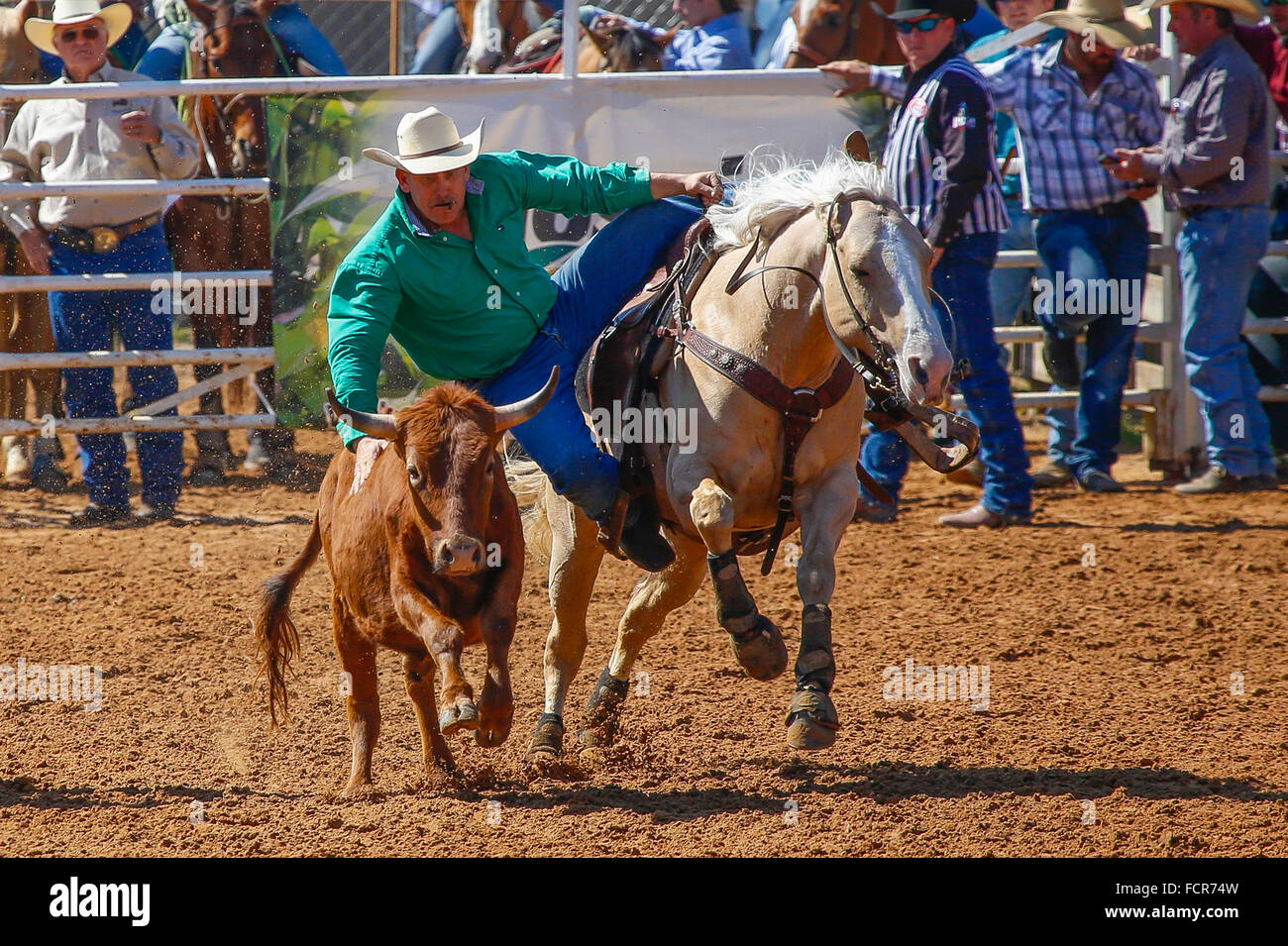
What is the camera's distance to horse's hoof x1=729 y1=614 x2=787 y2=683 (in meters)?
4.34

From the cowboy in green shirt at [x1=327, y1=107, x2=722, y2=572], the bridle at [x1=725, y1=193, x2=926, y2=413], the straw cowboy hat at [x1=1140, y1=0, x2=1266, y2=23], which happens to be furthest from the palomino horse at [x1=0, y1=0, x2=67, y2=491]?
the straw cowboy hat at [x1=1140, y1=0, x2=1266, y2=23]

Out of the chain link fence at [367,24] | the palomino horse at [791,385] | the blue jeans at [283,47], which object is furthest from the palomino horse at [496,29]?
the palomino horse at [791,385]

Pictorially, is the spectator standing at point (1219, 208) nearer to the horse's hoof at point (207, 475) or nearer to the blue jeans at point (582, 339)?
the blue jeans at point (582, 339)

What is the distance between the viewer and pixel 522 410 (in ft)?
14.0

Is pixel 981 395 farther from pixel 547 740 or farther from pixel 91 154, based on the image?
pixel 91 154

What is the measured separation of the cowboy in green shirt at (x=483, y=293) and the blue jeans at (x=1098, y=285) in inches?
147

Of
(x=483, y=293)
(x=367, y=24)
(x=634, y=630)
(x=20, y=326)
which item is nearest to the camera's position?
(x=483, y=293)

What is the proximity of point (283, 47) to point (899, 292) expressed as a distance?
19.1ft

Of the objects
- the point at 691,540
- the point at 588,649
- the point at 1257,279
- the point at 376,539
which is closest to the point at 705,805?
the point at 691,540

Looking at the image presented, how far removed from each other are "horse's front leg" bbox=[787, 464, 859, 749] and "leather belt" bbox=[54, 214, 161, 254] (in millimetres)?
5017

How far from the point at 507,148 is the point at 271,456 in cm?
240

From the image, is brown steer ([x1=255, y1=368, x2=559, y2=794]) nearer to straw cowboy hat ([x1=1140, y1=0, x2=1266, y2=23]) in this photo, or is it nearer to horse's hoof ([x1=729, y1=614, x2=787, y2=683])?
horse's hoof ([x1=729, y1=614, x2=787, y2=683])

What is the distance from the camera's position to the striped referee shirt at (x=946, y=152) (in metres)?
7.13

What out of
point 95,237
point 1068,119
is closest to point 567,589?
point 95,237
